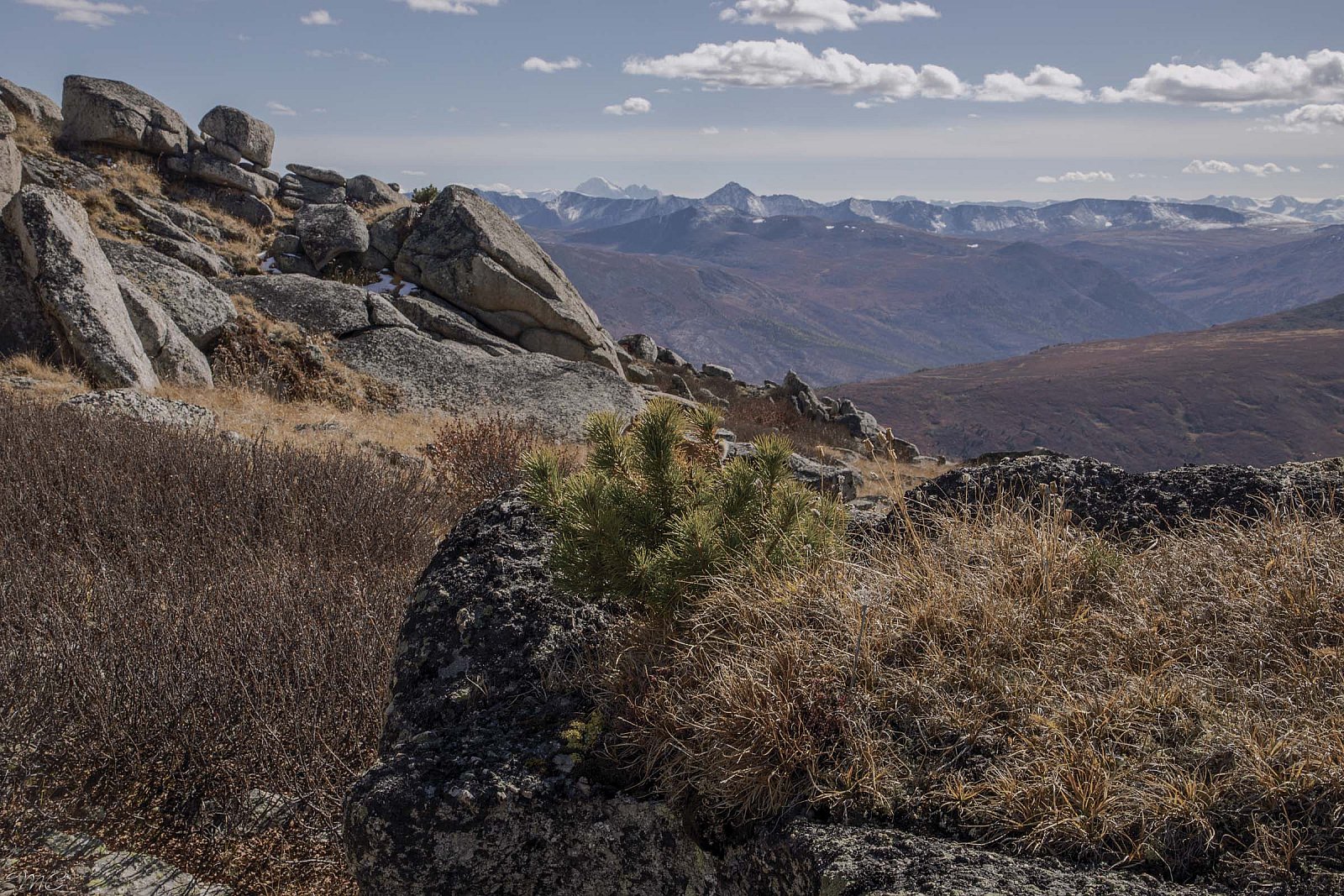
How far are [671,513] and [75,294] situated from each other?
12.6 meters

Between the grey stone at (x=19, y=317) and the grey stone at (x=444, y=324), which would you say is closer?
the grey stone at (x=19, y=317)

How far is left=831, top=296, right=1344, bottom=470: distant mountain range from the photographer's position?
146125mm

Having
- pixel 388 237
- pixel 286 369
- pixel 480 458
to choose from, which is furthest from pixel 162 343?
pixel 388 237

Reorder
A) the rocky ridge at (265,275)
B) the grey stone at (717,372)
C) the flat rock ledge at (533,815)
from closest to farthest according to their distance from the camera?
the flat rock ledge at (533,815), the rocky ridge at (265,275), the grey stone at (717,372)

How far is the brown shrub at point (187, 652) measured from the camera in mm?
3340

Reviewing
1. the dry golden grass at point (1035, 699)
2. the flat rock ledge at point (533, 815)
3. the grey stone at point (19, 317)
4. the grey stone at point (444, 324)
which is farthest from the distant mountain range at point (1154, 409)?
the flat rock ledge at point (533, 815)

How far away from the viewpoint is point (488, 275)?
22.9 meters

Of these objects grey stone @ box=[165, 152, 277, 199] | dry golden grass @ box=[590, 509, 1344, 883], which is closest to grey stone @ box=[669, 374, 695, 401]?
grey stone @ box=[165, 152, 277, 199]

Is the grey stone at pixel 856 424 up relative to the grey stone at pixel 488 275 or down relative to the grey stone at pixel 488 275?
down

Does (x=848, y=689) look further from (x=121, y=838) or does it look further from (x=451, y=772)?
(x=121, y=838)

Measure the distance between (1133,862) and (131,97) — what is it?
108ft

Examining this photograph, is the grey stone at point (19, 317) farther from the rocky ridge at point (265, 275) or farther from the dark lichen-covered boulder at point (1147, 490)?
the dark lichen-covered boulder at point (1147, 490)

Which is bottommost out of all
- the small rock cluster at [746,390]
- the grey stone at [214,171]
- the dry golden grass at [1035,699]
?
the small rock cluster at [746,390]

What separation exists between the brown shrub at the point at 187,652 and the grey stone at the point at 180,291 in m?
9.21
